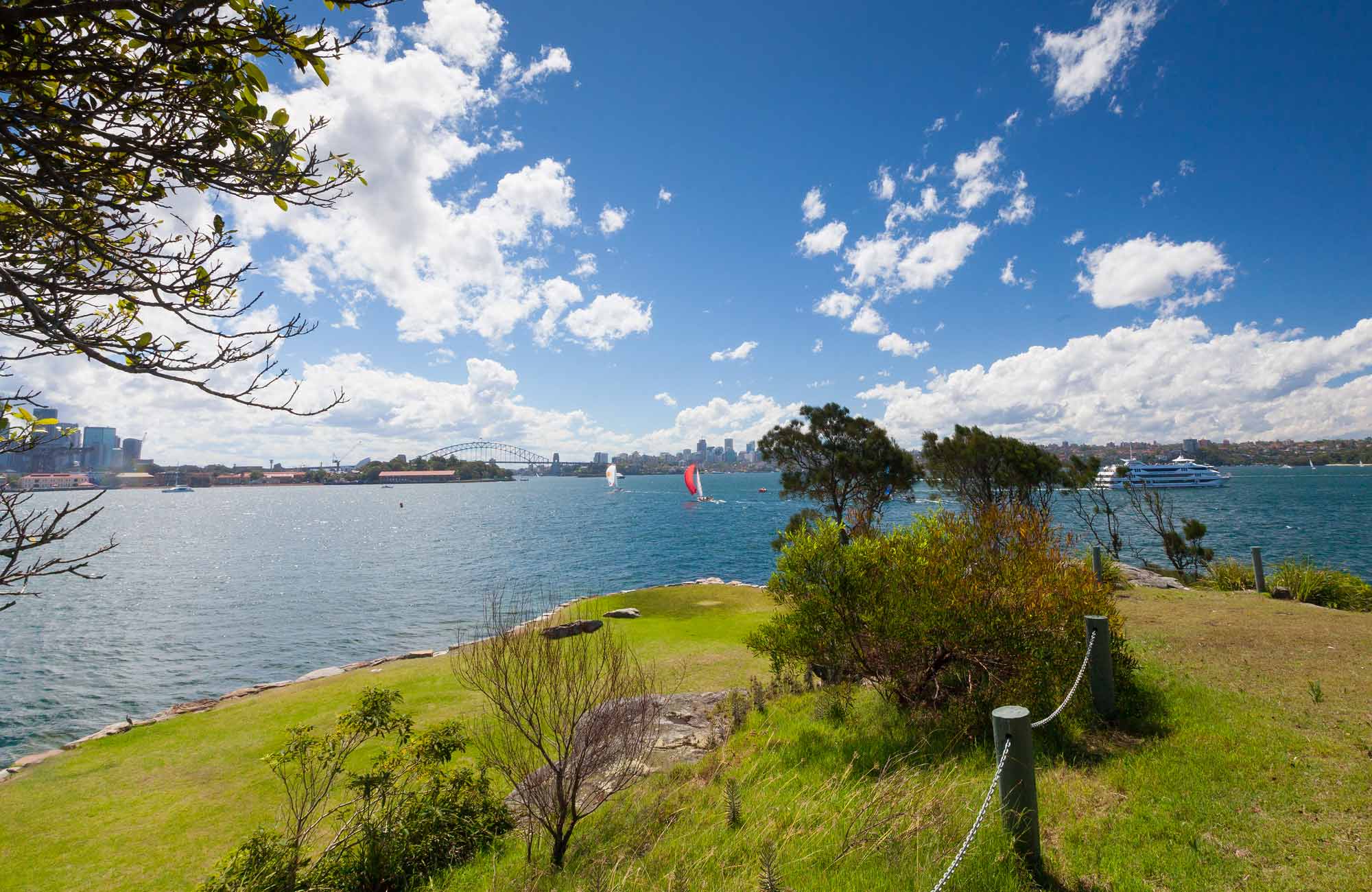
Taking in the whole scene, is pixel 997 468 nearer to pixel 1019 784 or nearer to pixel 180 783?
pixel 1019 784

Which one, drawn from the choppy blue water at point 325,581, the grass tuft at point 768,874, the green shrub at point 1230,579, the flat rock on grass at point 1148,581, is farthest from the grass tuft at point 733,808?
the green shrub at point 1230,579

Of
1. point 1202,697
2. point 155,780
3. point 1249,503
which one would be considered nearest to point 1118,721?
point 1202,697

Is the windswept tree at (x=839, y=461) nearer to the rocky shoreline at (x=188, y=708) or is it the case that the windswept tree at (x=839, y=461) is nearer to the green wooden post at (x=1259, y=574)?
the green wooden post at (x=1259, y=574)

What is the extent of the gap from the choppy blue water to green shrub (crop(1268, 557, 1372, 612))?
15035mm

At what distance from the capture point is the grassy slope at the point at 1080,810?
4.78 m

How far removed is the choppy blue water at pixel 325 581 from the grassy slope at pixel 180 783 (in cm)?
541

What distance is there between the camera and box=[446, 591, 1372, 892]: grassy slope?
4.78 metres

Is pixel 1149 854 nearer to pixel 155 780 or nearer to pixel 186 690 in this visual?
pixel 155 780

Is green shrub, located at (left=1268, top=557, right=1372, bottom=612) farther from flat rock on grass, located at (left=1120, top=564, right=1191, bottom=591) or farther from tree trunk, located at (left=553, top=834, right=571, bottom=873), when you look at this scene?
tree trunk, located at (left=553, top=834, right=571, bottom=873)

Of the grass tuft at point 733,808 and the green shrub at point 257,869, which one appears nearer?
the green shrub at point 257,869

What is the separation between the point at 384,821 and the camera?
7.61m

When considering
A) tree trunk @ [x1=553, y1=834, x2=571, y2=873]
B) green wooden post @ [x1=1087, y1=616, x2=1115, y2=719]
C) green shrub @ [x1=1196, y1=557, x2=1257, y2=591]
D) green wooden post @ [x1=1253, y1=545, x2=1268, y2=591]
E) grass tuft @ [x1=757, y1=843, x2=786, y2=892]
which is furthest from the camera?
green shrub @ [x1=1196, y1=557, x2=1257, y2=591]

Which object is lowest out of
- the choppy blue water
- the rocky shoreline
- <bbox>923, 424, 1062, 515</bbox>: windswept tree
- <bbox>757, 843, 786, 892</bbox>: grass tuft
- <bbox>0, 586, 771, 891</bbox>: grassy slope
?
the choppy blue water

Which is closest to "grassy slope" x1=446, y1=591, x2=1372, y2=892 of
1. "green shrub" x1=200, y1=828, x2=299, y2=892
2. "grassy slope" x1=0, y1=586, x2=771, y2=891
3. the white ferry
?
"green shrub" x1=200, y1=828, x2=299, y2=892
